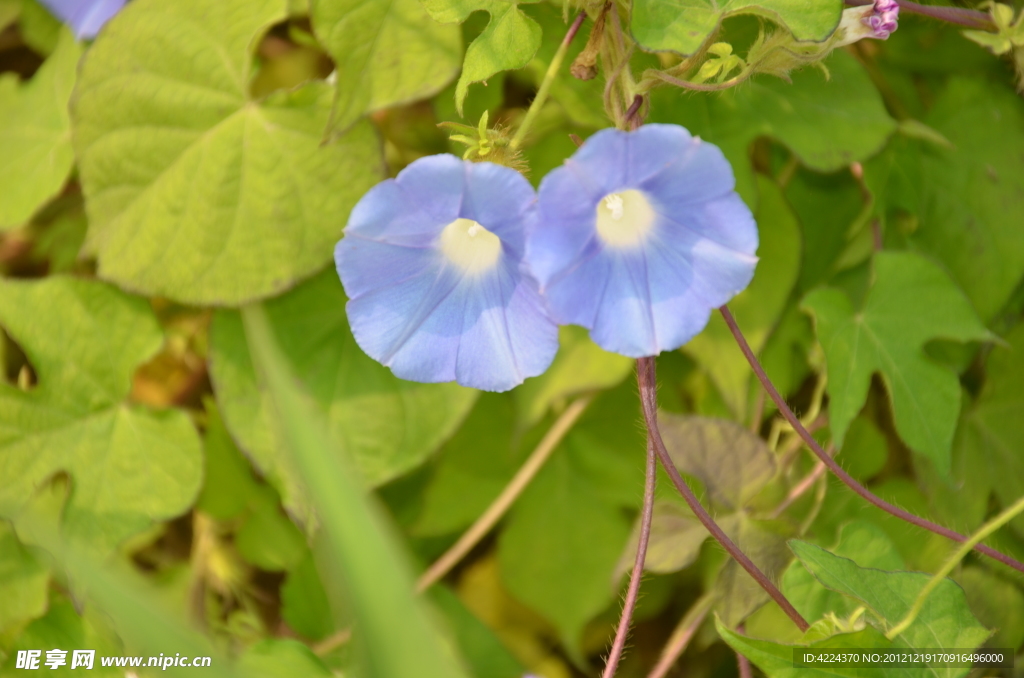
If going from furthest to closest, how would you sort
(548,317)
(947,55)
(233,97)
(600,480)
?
1. (600,480)
2. (947,55)
3. (233,97)
4. (548,317)

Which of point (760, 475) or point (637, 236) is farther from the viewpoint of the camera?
point (760, 475)

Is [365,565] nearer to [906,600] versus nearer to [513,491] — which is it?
[906,600]

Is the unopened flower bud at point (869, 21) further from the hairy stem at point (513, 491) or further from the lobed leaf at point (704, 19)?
the hairy stem at point (513, 491)

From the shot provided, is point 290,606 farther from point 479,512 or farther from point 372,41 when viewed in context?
point 372,41

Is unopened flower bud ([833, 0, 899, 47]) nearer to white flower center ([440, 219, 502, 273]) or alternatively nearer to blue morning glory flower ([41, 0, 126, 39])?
white flower center ([440, 219, 502, 273])

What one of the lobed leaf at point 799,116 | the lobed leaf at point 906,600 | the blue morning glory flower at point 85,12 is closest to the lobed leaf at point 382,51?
the lobed leaf at point 799,116

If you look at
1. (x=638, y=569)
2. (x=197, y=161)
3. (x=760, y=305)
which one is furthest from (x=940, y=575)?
(x=197, y=161)

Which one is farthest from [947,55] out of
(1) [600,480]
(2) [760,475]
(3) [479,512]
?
(3) [479,512]

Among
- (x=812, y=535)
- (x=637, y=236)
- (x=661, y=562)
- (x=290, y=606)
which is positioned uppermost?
(x=637, y=236)
